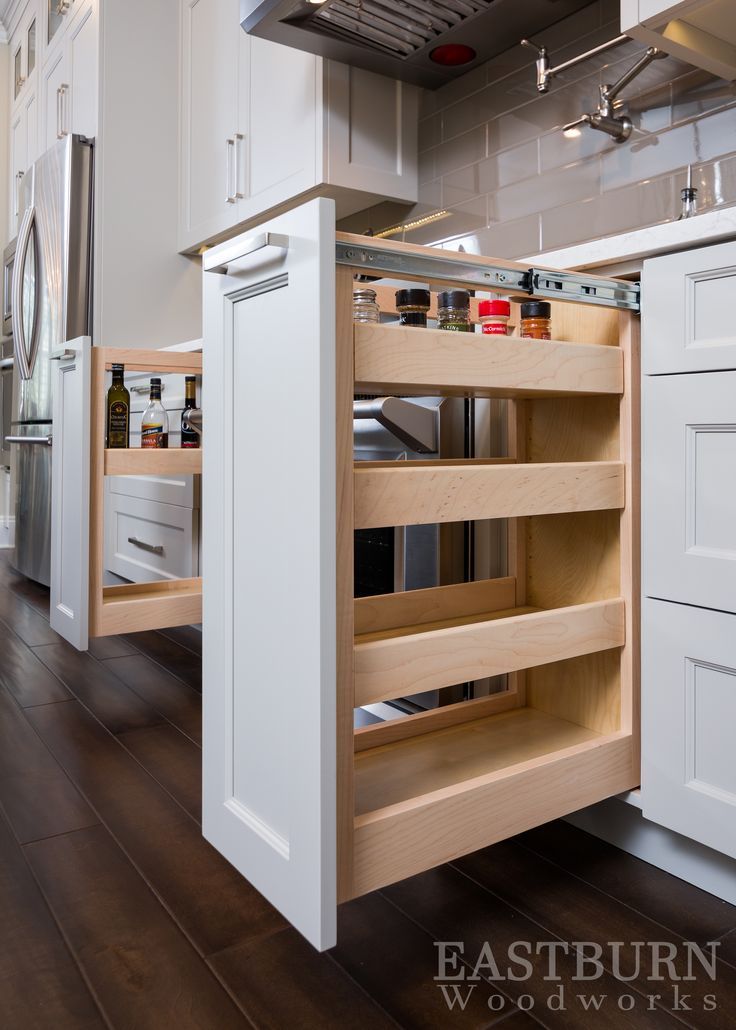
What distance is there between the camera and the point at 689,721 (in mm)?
1063

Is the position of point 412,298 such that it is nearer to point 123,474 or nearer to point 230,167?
point 123,474

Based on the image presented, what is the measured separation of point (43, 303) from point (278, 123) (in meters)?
1.43

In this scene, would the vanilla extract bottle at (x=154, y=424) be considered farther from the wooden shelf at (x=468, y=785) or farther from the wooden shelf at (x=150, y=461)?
the wooden shelf at (x=468, y=785)

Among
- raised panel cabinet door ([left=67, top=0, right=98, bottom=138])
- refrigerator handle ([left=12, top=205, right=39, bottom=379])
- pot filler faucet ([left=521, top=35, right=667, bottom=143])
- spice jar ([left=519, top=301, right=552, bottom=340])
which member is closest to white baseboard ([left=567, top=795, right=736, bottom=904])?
spice jar ([left=519, top=301, right=552, bottom=340])

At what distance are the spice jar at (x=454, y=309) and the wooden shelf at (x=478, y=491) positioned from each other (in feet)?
0.70

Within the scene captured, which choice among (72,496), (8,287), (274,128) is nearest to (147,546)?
(72,496)

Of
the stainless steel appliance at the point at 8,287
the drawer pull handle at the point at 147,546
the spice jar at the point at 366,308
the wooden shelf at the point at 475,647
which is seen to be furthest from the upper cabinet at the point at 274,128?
the stainless steel appliance at the point at 8,287

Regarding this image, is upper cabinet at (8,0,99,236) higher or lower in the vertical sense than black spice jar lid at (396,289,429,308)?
higher

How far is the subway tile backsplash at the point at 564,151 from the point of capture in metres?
1.58

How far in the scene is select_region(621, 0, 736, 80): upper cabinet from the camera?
3.98 ft

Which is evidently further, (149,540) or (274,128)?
(149,540)

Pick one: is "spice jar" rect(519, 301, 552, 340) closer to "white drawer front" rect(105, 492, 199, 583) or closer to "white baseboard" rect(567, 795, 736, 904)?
"white baseboard" rect(567, 795, 736, 904)

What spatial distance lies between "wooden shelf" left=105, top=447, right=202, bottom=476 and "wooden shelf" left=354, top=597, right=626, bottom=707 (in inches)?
35.5

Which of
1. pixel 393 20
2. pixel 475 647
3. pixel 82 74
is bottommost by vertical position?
pixel 475 647
